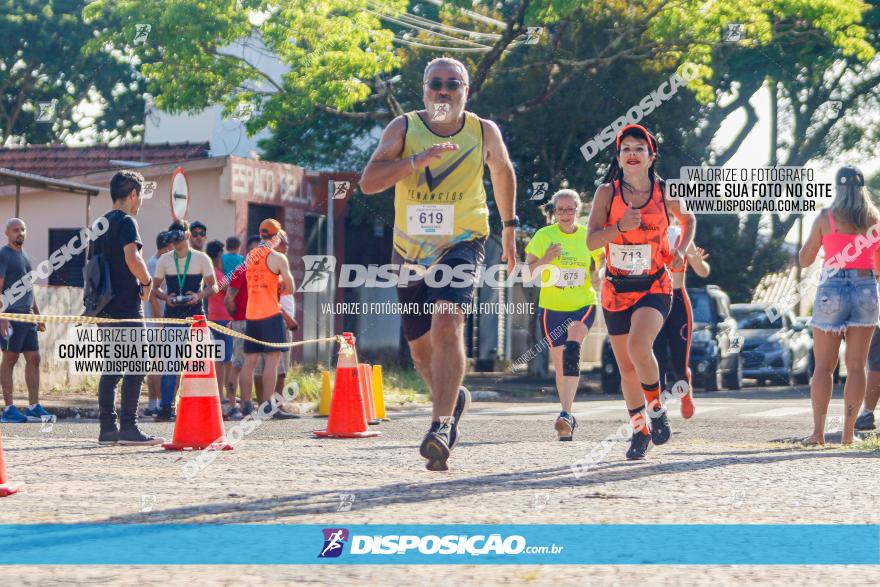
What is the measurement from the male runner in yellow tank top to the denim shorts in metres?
3.10

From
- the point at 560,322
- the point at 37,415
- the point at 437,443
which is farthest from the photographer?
the point at 37,415

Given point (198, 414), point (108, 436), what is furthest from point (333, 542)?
point (108, 436)

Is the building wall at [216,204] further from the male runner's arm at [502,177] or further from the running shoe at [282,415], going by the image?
the male runner's arm at [502,177]

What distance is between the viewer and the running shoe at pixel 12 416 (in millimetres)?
12867

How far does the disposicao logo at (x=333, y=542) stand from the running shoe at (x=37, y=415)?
8.52 m

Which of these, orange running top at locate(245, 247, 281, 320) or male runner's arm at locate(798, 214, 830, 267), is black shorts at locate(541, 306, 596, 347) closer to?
male runner's arm at locate(798, 214, 830, 267)

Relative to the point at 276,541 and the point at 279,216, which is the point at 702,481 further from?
the point at 279,216

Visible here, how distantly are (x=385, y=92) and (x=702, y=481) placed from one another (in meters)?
17.2

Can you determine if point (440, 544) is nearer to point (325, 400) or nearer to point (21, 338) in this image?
point (21, 338)

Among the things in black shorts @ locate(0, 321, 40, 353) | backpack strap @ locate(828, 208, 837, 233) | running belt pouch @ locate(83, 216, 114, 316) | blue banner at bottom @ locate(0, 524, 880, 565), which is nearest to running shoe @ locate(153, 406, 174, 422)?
black shorts @ locate(0, 321, 40, 353)

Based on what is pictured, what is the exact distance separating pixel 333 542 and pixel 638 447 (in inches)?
144

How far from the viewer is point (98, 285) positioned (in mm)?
9734

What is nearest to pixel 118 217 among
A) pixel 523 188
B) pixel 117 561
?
pixel 117 561

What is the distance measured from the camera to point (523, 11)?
22.5 metres
